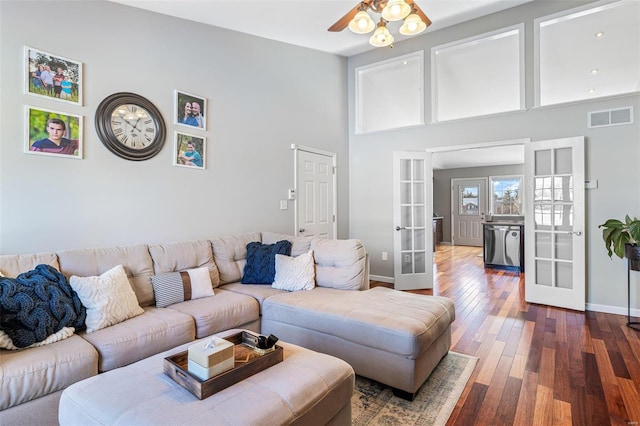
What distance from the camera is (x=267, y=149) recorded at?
4.08 m

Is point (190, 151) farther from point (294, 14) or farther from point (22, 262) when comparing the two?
point (294, 14)

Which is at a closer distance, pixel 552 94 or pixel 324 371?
pixel 324 371

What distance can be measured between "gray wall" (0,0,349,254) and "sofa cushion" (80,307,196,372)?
3.14 feet

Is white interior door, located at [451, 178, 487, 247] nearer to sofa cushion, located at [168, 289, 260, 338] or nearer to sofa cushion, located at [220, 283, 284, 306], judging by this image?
sofa cushion, located at [220, 283, 284, 306]

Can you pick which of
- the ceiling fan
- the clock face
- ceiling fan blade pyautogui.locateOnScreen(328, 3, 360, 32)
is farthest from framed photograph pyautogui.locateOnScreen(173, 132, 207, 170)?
the ceiling fan

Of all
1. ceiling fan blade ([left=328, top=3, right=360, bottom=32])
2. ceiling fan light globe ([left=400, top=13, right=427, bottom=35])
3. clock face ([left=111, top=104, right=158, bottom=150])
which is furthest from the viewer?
clock face ([left=111, top=104, right=158, bottom=150])

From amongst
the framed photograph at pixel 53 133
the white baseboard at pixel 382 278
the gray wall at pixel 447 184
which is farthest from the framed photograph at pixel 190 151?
the gray wall at pixel 447 184

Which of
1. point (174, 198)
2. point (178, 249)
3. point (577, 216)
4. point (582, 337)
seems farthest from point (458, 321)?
point (174, 198)

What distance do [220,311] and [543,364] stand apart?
247 centimetres

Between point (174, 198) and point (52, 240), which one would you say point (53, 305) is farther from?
Answer: point (174, 198)

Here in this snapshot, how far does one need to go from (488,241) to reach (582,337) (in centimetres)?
335

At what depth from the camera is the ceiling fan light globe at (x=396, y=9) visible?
7.56 ft

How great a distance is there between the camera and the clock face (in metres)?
2.78

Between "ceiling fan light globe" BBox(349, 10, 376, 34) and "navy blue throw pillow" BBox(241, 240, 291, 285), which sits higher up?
"ceiling fan light globe" BBox(349, 10, 376, 34)
